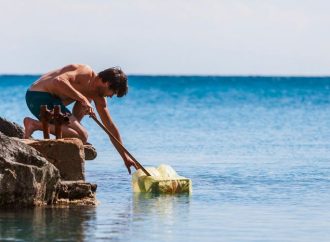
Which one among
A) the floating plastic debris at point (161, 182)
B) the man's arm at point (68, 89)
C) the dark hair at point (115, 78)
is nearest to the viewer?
the man's arm at point (68, 89)

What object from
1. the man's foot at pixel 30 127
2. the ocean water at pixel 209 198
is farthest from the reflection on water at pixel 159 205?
the man's foot at pixel 30 127

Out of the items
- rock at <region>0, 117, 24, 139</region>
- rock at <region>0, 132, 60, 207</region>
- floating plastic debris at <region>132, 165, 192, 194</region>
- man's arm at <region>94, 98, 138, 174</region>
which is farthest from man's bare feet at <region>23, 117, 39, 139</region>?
rock at <region>0, 117, 24, 139</region>

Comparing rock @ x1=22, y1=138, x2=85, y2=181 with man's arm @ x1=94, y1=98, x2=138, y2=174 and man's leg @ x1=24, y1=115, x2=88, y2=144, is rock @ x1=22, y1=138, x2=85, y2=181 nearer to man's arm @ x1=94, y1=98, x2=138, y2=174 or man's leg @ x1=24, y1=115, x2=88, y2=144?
man's leg @ x1=24, y1=115, x2=88, y2=144

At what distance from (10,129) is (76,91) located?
2.54 meters

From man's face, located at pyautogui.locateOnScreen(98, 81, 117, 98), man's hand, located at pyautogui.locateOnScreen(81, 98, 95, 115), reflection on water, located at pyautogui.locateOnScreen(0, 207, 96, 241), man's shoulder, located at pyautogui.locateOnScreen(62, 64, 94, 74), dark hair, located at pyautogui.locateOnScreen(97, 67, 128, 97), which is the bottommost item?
reflection on water, located at pyautogui.locateOnScreen(0, 207, 96, 241)

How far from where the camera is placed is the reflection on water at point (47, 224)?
12398mm

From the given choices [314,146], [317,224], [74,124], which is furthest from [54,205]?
[314,146]

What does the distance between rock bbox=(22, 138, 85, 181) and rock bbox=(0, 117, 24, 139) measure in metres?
2.61

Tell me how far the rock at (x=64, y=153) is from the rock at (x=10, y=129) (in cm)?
261

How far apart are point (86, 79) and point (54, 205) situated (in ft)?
5.40

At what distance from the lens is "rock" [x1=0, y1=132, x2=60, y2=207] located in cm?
1362

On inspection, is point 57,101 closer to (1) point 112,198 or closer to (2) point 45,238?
(1) point 112,198

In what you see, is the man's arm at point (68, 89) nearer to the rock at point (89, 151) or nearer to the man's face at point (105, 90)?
the man's face at point (105, 90)

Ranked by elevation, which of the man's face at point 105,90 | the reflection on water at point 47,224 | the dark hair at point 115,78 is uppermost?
the dark hair at point 115,78
